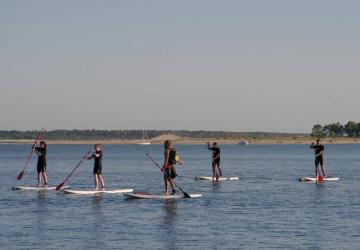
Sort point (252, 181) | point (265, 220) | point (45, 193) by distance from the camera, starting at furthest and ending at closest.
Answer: point (252, 181) < point (45, 193) < point (265, 220)

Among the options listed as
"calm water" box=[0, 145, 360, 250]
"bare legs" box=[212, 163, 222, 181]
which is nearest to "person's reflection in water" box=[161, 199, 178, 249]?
"calm water" box=[0, 145, 360, 250]

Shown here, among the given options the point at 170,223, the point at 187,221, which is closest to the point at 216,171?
the point at 187,221

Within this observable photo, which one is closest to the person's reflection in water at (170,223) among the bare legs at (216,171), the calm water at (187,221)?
the calm water at (187,221)

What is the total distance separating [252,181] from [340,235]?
22002mm

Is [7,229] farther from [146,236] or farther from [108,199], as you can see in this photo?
[108,199]

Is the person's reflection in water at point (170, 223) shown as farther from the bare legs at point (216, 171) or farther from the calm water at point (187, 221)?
the bare legs at point (216, 171)

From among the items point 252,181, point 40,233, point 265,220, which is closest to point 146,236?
point 40,233

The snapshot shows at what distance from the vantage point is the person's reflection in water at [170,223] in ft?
61.5

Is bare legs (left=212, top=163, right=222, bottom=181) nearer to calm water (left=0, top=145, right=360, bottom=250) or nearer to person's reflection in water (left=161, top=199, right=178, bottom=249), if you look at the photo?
calm water (left=0, top=145, right=360, bottom=250)

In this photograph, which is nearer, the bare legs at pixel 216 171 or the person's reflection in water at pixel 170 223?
the person's reflection in water at pixel 170 223

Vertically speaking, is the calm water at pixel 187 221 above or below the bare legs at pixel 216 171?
below

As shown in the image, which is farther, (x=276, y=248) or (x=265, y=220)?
(x=265, y=220)

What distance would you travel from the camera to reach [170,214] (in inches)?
957

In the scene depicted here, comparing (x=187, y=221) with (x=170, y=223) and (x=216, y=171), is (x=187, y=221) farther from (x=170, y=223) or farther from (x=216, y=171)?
(x=216, y=171)
